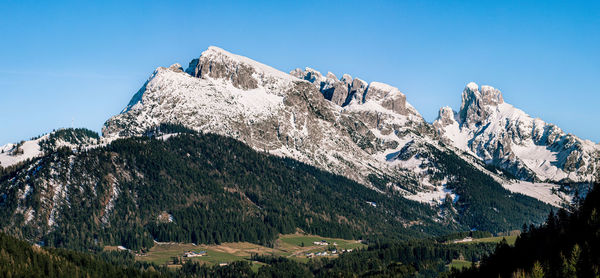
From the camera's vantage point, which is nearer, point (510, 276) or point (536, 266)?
point (536, 266)

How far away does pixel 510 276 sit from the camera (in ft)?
648

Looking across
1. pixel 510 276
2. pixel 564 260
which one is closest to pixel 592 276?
pixel 564 260

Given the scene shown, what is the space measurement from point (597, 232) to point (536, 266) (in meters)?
35.0

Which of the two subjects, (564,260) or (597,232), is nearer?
(564,260)

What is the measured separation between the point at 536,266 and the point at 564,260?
8367 mm

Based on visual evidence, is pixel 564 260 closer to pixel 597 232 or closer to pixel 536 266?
pixel 536 266

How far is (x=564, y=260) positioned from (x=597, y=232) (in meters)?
28.1

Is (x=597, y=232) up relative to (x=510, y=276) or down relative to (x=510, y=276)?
up

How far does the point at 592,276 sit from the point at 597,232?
3341cm

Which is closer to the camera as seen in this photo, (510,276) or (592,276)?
(592,276)

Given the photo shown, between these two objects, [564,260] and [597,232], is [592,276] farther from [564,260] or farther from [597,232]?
[597,232]

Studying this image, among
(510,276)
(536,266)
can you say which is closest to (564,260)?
(536,266)

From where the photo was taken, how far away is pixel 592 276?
170250mm

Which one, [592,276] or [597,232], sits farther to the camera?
[597,232]
